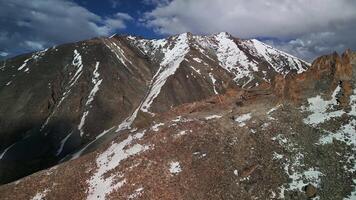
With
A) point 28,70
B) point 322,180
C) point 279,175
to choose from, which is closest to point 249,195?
point 279,175

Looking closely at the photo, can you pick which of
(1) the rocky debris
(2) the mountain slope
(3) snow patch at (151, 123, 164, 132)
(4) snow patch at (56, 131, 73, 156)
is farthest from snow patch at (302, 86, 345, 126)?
(4) snow patch at (56, 131, 73, 156)

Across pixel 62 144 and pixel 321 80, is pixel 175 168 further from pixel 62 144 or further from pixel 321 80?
pixel 62 144

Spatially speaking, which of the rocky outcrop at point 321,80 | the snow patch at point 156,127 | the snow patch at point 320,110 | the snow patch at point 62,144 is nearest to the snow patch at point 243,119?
the rocky outcrop at point 321,80

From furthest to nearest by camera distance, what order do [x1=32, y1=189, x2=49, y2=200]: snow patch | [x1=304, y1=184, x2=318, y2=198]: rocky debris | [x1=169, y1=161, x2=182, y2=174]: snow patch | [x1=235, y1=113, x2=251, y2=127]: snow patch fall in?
1. [x1=235, y1=113, x2=251, y2=127]: snow patch
2. [x1=32, y1=189, x2=49, y2=200]: snow patch
3. [x1=169, y1=161, x2=182, y2=174]: snow patch
4. [x1=304, y1=184, x2=318, y2=198]: rocky debris

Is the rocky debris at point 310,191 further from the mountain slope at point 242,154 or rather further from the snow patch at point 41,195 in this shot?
the snow patch at point 41,195

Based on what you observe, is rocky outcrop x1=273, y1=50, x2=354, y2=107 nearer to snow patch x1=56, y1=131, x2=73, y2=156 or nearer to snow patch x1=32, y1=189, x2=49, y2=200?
snow patch x1=32, y1=189, x2=49, y2=200

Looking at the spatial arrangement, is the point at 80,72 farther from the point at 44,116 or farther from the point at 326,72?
the point at 326,72

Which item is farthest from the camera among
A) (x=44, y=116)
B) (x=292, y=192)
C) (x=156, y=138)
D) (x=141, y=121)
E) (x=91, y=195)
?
(x=44, y=116)

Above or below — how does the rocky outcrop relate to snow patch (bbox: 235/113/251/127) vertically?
above
